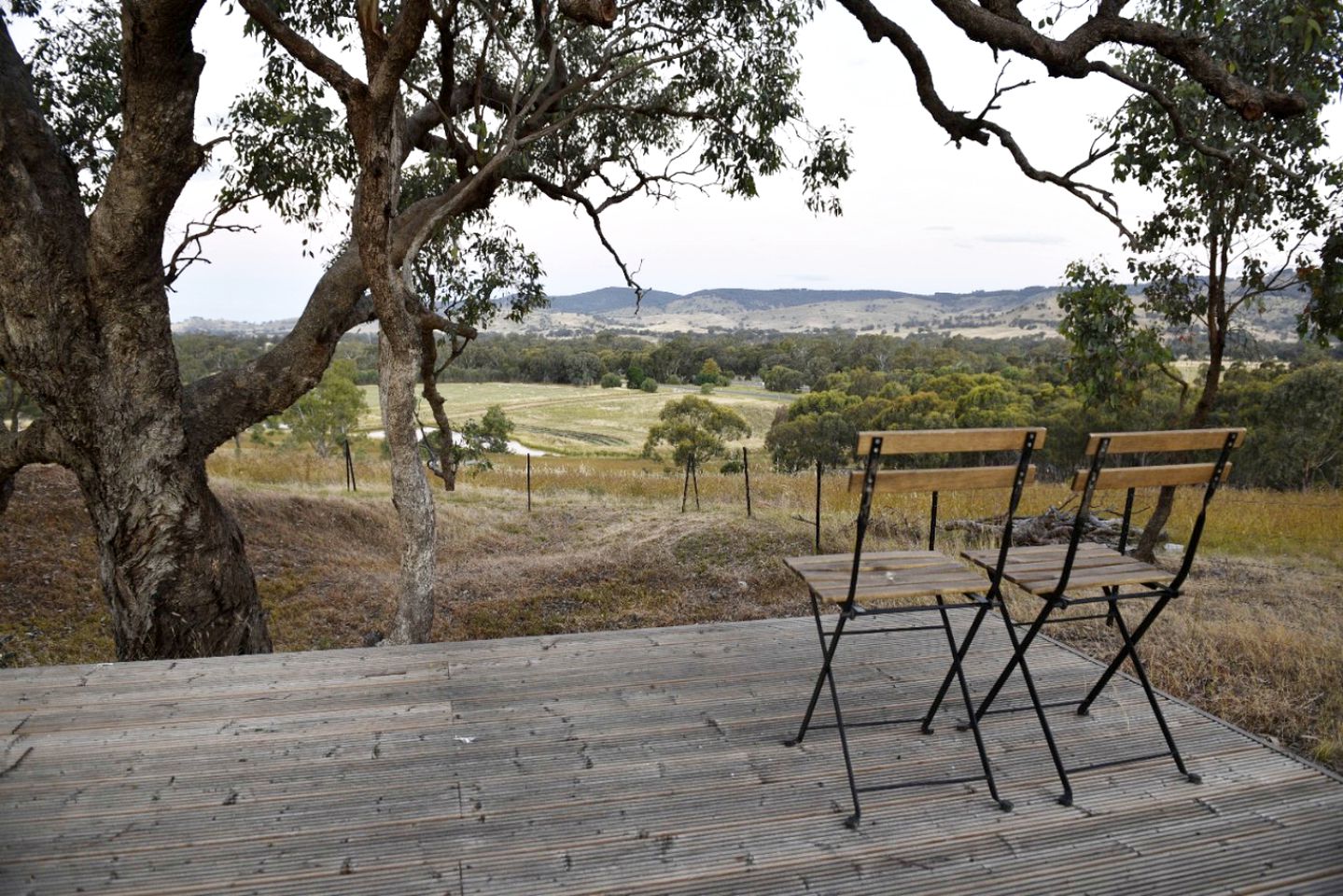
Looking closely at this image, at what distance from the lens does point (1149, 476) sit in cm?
246

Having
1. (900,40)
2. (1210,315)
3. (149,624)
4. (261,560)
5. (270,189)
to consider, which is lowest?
(261,560)

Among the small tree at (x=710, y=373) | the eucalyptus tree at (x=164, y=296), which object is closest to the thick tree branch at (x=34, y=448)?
the eucalyptus tree at (x=164, y=296)

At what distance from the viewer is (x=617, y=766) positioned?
8.14 feet

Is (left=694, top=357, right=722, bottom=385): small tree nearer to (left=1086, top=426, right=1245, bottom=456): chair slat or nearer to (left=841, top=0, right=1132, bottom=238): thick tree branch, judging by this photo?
(left=841, top=0, right=1132, bottom=238): thick tree branch

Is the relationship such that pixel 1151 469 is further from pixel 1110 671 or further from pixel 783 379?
pixel 783 379

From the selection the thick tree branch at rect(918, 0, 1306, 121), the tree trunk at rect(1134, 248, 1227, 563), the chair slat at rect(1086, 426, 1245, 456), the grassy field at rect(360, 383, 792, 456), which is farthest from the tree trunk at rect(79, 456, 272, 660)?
the grassy field at rect(360, 383, 792, 456)

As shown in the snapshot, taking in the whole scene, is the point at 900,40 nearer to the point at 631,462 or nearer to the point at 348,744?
the point at 348,744

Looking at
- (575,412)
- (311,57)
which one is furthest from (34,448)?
(575,412)

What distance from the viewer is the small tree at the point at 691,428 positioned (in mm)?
29828

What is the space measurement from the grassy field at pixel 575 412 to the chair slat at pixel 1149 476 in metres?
35.6

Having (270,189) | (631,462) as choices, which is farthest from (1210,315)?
(631,462)

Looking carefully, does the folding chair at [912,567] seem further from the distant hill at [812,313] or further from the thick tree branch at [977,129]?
the distant hill at [812,313]

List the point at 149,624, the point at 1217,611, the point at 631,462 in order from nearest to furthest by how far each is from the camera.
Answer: the point at 149,624, the point at 1217,611, the point at 631,462

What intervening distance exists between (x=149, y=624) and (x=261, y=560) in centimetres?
Result: 424
